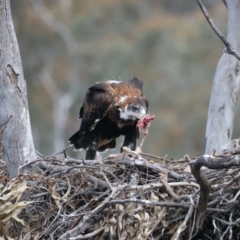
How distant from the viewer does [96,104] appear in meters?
6.96

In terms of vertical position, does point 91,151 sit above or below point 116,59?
below

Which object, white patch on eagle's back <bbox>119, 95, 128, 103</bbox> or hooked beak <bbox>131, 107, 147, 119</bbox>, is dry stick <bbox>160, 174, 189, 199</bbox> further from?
white patch on eagle's back <bbox>119, 95, 128, 103</bbox>

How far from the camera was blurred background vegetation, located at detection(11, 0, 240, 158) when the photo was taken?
68.2ft

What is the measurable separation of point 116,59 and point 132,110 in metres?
14.0

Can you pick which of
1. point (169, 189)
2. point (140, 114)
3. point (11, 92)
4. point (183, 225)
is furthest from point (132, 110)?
point (183, 225)

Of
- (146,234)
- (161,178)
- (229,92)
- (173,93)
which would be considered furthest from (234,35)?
(173,93)

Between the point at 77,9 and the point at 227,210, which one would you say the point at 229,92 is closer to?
the point at 227,210

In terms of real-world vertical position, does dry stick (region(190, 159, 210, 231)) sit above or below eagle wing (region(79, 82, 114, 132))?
below

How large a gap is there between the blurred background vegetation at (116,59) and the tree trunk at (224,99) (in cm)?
1384

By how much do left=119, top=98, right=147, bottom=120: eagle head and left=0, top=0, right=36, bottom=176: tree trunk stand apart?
1.68m

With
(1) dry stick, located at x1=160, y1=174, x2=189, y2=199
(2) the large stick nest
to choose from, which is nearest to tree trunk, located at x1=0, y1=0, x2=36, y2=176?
(2) the large stick nest

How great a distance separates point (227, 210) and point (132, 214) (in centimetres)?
63

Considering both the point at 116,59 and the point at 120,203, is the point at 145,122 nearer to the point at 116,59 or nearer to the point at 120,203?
the point at 120,203

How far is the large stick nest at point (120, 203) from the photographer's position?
469 cm
